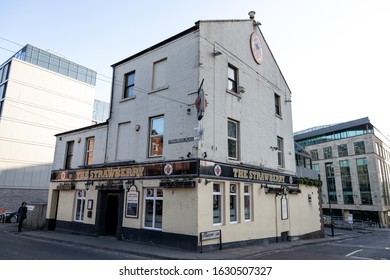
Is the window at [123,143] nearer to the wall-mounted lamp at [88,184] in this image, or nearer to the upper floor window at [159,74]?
the wall-mounted lamp at [88,184]

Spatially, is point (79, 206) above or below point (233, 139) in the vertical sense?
below

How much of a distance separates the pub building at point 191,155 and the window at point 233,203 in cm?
5

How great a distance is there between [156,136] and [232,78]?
555cm

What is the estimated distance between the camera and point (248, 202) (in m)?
15.0

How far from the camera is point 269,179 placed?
16.5 meters

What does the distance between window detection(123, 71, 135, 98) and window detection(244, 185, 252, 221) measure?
894 centimetres

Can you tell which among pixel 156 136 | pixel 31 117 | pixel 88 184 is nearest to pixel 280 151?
pixel 156 136

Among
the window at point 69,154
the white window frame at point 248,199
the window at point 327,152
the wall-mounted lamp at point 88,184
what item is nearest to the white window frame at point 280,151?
the white window frame at point 248,199

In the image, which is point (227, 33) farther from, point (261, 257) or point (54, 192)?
point (54, 192)

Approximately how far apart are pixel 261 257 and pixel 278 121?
34.6ft

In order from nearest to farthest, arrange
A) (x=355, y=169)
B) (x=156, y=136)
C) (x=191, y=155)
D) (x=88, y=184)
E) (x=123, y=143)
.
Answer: (x=191, y=155)
(x=156, y=136)
(x=123, y=143)
(x=88, y=184)
(x=355, y=169)

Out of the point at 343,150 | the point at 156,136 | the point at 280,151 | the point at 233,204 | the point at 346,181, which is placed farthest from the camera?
the point at 343,150

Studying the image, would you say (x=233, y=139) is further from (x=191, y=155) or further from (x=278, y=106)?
(x=278, y=106)

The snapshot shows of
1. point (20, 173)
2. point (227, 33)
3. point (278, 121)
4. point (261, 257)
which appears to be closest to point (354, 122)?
point (278, 121)
